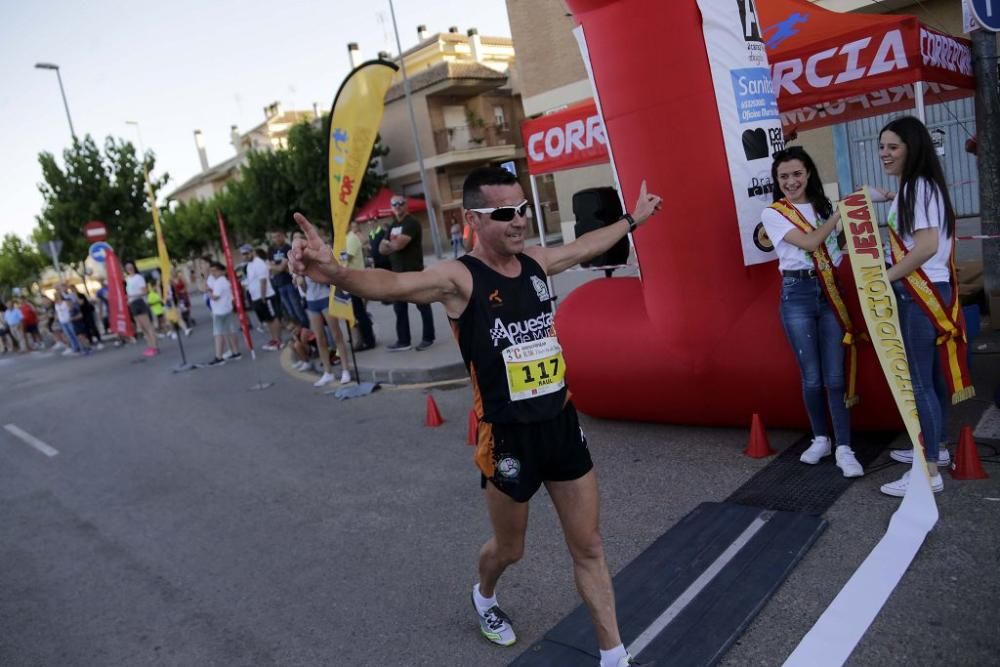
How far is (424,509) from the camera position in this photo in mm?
4719

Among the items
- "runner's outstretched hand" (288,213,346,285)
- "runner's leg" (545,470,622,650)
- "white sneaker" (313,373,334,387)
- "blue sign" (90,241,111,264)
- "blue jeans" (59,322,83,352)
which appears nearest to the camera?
"runner's outstretched hand" (288,213,346,285)

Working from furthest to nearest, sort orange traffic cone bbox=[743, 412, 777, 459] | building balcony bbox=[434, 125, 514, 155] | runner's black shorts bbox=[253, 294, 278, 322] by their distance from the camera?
building balcony bbox=[434, 125, 514, 155] < runner's black shorts bbox=[253, 294, 278, 322] < orange traffic cone bbox=[743, 412, 777, 459]

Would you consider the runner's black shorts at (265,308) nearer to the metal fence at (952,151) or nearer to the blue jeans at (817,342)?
the blue jeans at (817,342)

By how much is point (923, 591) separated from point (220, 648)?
10.2 feet

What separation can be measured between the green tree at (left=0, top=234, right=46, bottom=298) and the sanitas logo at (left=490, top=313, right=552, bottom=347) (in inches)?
2509

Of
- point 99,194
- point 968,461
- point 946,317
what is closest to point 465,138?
point 99,194

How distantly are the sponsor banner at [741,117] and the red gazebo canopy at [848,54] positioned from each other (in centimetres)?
101

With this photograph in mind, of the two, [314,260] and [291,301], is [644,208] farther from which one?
[291,301]

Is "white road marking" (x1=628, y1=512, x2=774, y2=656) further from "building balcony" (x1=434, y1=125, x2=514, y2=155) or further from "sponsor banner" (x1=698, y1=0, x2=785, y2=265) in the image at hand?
"building balcony" (x1=434, y1=125, x2=514, y2=155)

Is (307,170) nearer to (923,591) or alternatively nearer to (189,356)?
(189,356)

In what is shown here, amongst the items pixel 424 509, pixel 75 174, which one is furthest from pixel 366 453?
pixel 75 174

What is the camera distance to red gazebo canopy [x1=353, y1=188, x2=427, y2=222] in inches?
1277

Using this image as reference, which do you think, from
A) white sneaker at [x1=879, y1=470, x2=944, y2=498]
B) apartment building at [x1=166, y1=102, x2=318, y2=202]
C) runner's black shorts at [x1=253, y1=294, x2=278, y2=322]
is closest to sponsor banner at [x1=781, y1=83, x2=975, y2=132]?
white sneaker at [x1=879, y1=470, x2=944, y2=498]

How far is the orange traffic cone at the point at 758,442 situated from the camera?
15.1 feet
